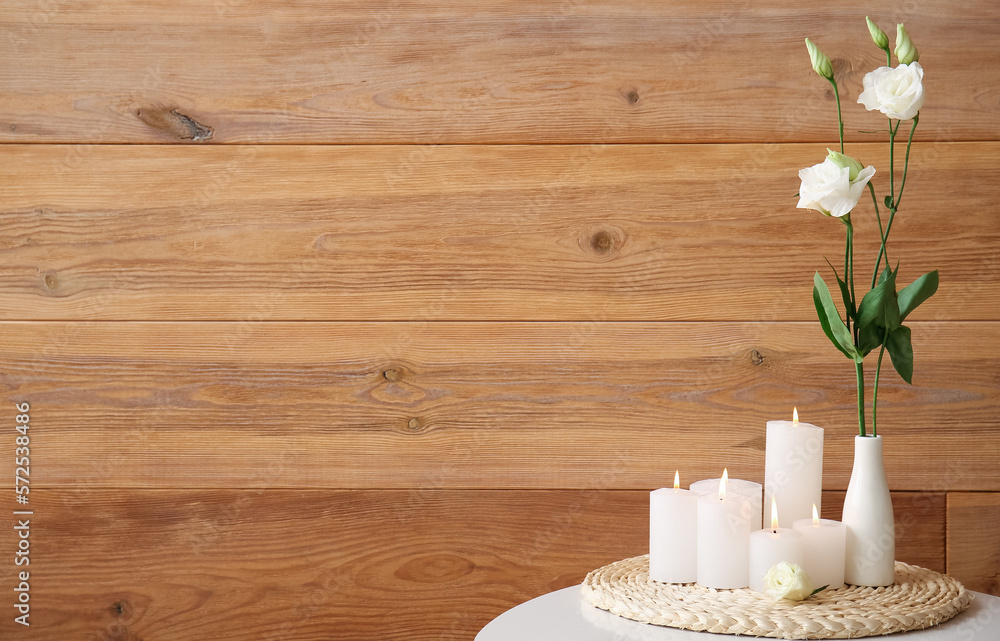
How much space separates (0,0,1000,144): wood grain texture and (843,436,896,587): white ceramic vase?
443 millimetres

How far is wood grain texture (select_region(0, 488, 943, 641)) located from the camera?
1038 mm

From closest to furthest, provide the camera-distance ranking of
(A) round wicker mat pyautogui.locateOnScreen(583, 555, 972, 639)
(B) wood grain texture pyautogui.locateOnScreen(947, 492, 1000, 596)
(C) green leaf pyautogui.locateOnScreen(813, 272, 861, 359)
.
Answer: (A) round wicker mat pyautogui.locateOnScreen(583, 555, 972, 639)
(C) green leaf pyautogui.locateOnScreen(813, 272, 861, 359)
(B) wood grain texture pyautogui.locateOnScreen(947, 492, 1000, 596)

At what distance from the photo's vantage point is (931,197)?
1.02 meters

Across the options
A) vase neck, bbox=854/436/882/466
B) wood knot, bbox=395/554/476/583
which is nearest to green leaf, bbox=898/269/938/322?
vase neck, bbox=854/436/882/466

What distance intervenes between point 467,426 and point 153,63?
0.63m

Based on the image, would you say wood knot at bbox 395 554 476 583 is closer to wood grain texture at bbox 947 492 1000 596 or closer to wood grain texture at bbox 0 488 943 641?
wood grain texture at bbox 0 488 943 641

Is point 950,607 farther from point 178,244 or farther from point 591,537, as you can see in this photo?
point 178,244

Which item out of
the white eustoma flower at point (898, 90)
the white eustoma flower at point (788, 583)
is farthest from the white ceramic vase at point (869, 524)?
the white eustoma flower at point (898, 90)

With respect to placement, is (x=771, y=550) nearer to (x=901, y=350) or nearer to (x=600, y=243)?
(x=901, y=350)

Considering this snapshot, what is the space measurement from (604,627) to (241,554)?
20.9 inches

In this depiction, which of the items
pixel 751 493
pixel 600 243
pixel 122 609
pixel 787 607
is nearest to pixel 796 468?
pixel 751 493

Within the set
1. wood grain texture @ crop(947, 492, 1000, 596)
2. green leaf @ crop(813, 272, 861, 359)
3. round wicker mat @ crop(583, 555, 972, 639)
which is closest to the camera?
round wicker mat @ crop(583, 555, 972, 639)

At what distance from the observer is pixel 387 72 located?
105 cm

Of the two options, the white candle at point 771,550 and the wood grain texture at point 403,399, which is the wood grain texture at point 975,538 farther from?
the white candle at point 771,550
